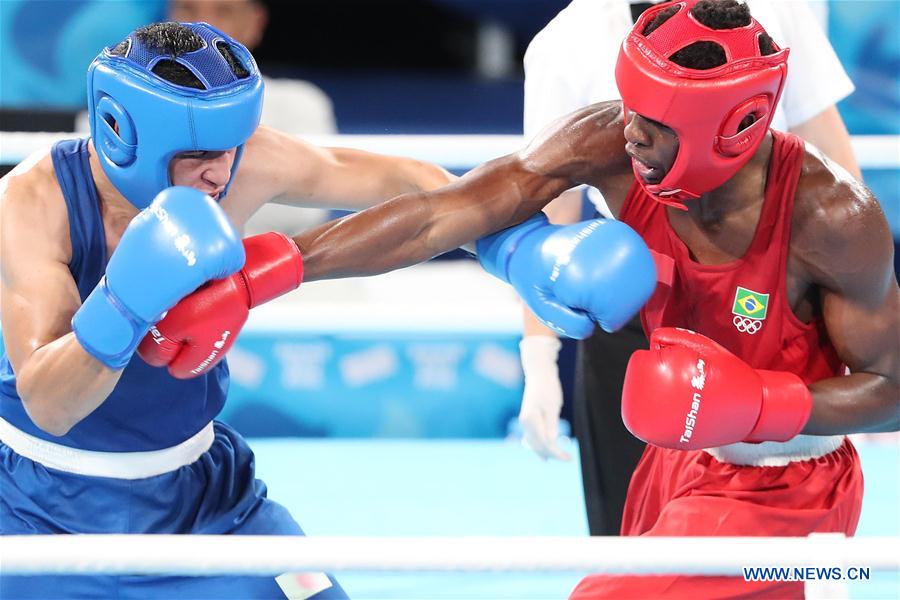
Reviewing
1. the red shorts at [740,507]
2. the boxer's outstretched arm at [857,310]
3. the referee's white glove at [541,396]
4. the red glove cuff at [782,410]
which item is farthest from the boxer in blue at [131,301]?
the boxer's outstretched arm at [857,310]

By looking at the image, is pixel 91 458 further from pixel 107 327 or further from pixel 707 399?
pixel 707 399

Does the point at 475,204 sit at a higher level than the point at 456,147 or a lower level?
higher

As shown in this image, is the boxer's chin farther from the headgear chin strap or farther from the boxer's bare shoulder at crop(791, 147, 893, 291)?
the boxer's bare shoulder at crop(791, 147, 893, 291)

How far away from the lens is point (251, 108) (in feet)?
6.52

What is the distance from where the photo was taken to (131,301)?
179cm

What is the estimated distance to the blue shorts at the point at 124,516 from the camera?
2074 mm

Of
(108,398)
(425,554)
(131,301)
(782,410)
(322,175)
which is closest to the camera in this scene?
(425,554)

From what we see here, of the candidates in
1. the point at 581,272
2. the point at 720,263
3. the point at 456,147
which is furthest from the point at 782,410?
the point at 456,147

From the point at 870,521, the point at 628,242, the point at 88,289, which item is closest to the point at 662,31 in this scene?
the point at 628,242

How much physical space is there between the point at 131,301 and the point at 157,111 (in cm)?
32

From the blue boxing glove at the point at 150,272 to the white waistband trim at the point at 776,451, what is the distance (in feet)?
3.12

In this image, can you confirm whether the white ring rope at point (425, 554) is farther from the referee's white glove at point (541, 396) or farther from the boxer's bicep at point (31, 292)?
the referee's white glove at point (541, 396)

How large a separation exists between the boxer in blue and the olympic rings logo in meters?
0.79

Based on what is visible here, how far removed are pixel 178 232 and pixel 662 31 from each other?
811 mm
